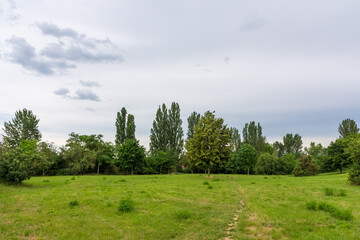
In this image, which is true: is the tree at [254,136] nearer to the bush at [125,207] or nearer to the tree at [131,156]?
the tree at [131,156]

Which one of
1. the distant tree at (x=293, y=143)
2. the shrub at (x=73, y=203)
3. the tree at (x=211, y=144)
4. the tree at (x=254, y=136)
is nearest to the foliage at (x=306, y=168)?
the tree at (x=211, y=144)

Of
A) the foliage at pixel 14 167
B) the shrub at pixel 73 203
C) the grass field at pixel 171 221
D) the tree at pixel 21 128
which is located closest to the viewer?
the grass field at pixel 171 221

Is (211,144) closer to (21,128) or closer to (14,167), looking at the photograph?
(14,167)

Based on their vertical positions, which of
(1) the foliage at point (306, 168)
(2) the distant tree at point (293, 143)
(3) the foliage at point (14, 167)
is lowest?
(1) the foliage at point (306, 168)

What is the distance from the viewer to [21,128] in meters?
67.2

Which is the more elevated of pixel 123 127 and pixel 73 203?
pixel 123 127

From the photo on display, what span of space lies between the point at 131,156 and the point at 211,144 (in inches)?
955

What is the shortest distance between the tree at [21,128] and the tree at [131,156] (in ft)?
101

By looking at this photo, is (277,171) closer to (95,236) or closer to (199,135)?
(199,135)

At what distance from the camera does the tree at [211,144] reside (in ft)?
119

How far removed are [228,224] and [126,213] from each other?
5063mm

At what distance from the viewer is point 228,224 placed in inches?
374

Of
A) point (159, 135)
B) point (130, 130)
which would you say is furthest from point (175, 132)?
point (130, 130)

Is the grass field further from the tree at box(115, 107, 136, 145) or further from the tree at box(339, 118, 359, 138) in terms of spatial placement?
the tree at box(339, 118, 359, 138)
